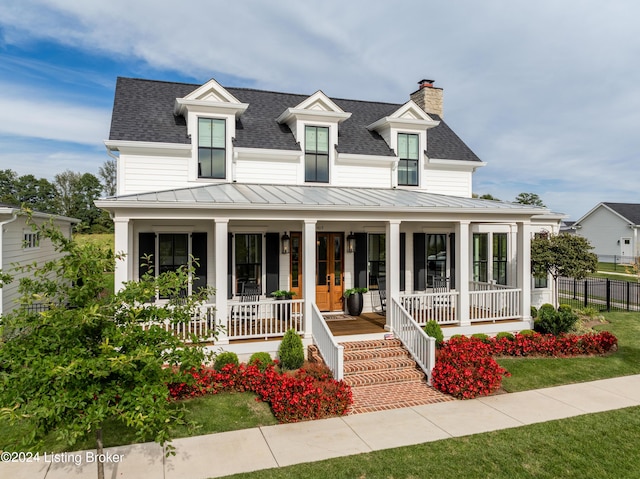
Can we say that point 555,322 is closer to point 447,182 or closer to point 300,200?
point 447,182

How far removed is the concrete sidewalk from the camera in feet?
19.1

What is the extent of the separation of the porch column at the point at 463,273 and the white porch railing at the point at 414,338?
Answer: 2.24m

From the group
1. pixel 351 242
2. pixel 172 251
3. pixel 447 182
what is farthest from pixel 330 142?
pixel 172 251

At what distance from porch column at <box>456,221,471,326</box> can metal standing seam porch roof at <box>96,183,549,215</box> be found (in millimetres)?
737

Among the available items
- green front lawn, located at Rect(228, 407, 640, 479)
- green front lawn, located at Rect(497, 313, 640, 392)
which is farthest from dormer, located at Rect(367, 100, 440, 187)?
green front lawn, located at Rect(228, 407, 640, 479)

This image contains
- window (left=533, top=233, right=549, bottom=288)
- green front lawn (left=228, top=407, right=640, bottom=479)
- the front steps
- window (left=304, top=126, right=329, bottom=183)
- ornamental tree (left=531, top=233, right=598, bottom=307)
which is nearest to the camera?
green front lawn (left=228, top=407, right=640, bottom=479)

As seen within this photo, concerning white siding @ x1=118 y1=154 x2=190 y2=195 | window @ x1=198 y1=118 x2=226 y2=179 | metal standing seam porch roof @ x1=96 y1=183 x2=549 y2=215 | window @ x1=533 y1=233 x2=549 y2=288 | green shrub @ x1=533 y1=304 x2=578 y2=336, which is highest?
window @ x1=198 y1=118 x2=226 y2=179

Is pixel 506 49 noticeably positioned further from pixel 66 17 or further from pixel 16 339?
pixel 16 339

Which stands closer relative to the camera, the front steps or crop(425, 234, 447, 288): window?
the front steps

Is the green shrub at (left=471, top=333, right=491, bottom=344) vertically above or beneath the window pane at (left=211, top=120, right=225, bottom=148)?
beneath

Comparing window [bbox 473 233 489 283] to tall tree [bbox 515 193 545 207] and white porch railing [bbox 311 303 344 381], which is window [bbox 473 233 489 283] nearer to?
white porch railing [bbox 311 303 344 381]

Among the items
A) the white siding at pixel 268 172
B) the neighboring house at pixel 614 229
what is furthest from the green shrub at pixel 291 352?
the neighboring house at pixel 614 229

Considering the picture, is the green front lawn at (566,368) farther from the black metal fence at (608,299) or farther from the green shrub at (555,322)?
the black metal fence at (608,299)

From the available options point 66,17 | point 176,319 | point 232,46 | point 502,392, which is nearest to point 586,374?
point 502,392
